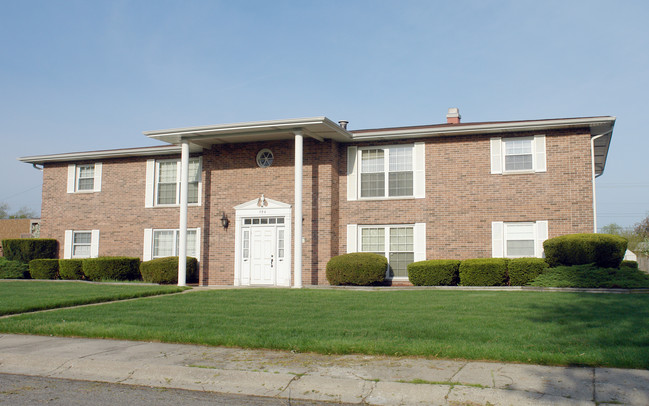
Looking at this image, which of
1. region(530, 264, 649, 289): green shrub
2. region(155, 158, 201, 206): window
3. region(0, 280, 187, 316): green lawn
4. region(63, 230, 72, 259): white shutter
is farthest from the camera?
region(63, 230, 72, 259): white shutter

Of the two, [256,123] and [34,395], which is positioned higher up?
[256,123]

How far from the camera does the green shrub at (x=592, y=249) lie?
15938mm

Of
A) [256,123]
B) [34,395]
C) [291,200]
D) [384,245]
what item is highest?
[256,123]

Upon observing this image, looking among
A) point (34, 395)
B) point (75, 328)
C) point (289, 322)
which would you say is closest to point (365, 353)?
point (289, 322)

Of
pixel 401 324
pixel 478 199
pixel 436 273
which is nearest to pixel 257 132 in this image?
pixel 436 273

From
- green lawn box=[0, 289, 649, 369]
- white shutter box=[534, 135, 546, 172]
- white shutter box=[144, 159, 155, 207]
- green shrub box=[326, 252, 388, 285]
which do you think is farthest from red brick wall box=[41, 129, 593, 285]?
green lawn box=[0, 289, 649, 369]

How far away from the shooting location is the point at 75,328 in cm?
936

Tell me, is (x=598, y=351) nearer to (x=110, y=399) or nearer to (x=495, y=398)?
(x=495, y=398)

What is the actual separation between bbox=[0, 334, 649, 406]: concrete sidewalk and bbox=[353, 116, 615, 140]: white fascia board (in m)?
13.0

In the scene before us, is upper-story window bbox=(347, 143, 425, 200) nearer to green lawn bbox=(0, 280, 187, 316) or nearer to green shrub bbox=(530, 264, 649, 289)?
green shrub bbox=(530, 264, 649, 289)

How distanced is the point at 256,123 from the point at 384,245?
605cm

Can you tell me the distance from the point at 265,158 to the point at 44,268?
10.4 meters

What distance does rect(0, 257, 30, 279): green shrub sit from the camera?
23.4 metres

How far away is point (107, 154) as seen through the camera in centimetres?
2378
